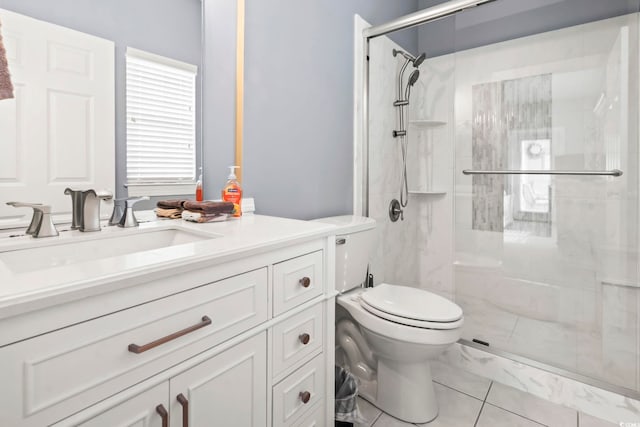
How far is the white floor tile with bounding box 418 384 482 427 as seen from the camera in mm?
1591

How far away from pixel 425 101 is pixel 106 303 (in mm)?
2445

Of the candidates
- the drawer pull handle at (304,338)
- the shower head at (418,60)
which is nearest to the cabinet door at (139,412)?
the drawer pull handle at (304,338)

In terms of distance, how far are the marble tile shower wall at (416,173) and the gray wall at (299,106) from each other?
0.87 feet

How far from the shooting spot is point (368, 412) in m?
1.66

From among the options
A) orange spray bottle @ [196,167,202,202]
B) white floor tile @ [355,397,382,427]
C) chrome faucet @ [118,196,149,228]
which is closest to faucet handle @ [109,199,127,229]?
chrome faucet @ [118,196,149,228]

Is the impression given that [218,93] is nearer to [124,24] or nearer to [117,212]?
[124,24]

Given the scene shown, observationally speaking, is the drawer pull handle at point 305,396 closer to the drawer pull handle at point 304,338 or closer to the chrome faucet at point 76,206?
the drawer pull handle at point 304,338

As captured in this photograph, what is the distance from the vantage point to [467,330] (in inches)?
91.6

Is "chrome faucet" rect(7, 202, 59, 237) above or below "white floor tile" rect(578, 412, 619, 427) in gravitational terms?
above

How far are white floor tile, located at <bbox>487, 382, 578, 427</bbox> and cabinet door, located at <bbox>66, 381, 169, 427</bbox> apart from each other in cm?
162

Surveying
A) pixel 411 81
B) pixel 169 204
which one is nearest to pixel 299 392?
pixel 169 204

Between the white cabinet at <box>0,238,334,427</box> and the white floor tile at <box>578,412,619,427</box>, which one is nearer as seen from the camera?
the white cabinet at <box>0,238,334,427</box>

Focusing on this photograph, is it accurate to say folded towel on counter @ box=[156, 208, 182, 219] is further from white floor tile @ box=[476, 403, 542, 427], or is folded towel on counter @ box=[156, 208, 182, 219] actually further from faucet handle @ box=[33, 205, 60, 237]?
white floor tile @ box=[476, 403, 542, 427]

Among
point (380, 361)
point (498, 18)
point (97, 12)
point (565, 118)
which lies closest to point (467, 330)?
point (380, 361)
